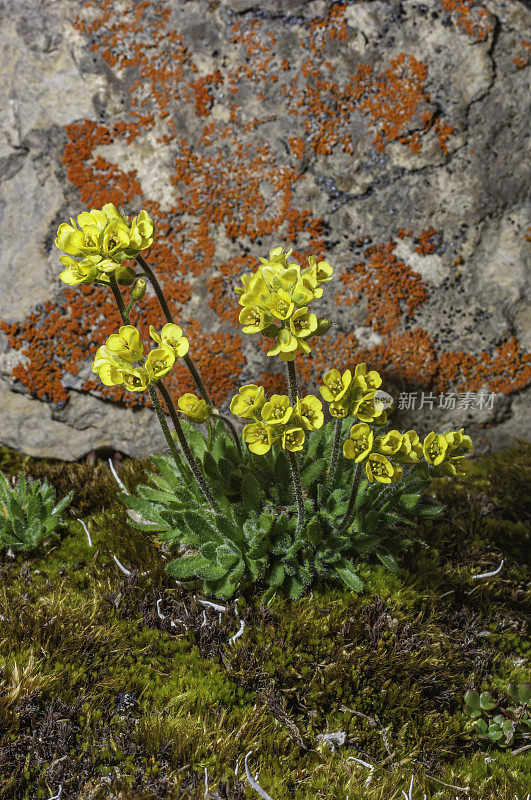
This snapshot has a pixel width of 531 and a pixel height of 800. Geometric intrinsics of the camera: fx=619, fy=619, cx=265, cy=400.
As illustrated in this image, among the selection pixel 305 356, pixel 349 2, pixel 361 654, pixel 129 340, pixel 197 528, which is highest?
pixel 349 2

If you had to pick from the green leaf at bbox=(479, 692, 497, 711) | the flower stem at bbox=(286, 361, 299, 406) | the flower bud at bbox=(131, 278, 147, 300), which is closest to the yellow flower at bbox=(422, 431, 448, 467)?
the flower stem at bbox=(286, 361, 299, 406)

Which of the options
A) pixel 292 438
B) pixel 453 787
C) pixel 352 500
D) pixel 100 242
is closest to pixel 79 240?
pixel 100 242

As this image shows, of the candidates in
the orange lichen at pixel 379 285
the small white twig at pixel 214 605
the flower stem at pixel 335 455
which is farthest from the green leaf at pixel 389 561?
the orange lichen at pixel 379 285

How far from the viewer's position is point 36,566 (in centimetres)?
338

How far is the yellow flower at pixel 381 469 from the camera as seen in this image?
8.11ft

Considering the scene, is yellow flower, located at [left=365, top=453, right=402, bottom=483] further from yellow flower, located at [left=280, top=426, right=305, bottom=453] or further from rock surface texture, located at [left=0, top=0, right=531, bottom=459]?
rock surface texture, located at [left=0, top=0, right=531, bottom=459]

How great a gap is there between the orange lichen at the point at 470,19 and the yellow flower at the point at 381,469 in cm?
320

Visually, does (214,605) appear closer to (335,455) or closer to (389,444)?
(335,455)

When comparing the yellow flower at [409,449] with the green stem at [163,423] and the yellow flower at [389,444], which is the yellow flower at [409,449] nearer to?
the yellow flower at [389,444]

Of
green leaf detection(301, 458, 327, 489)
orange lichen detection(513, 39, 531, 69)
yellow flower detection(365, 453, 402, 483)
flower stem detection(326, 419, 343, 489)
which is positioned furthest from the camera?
orange lichen detection(513, 39, 531, 69)

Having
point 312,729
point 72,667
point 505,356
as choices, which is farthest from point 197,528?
point 505,356

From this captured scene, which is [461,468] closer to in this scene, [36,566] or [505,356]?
[505,356]

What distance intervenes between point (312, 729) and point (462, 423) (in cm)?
229

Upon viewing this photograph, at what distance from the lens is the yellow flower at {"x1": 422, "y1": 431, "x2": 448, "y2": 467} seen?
263 centimetres
